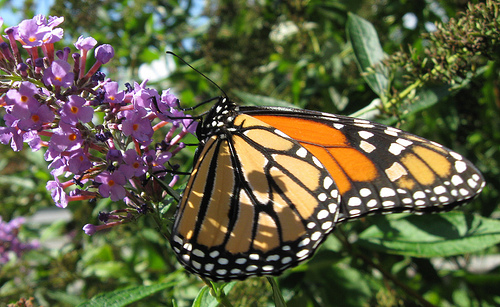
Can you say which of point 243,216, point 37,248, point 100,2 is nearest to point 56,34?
point 243,216

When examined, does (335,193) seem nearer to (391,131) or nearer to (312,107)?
(391,131)

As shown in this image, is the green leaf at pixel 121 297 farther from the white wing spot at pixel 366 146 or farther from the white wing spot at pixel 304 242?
the white wing spot at pixel 366 146

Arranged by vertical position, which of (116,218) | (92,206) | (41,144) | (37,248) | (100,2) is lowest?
(37,248)

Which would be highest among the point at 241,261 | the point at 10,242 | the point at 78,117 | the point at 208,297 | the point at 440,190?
the point at 78,117

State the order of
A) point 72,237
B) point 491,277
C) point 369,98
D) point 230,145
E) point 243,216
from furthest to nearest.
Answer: point 72,237 → point 491,277 → point 369,98 → point 230,145 → point 243,216

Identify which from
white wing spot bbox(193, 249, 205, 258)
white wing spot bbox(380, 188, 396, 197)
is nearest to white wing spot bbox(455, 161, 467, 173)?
white wing spot bbox(380, 188, 396, 197)

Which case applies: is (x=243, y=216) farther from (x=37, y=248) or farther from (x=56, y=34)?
(x=37, y=248)

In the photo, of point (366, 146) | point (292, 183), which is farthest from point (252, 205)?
point (366, 146)
